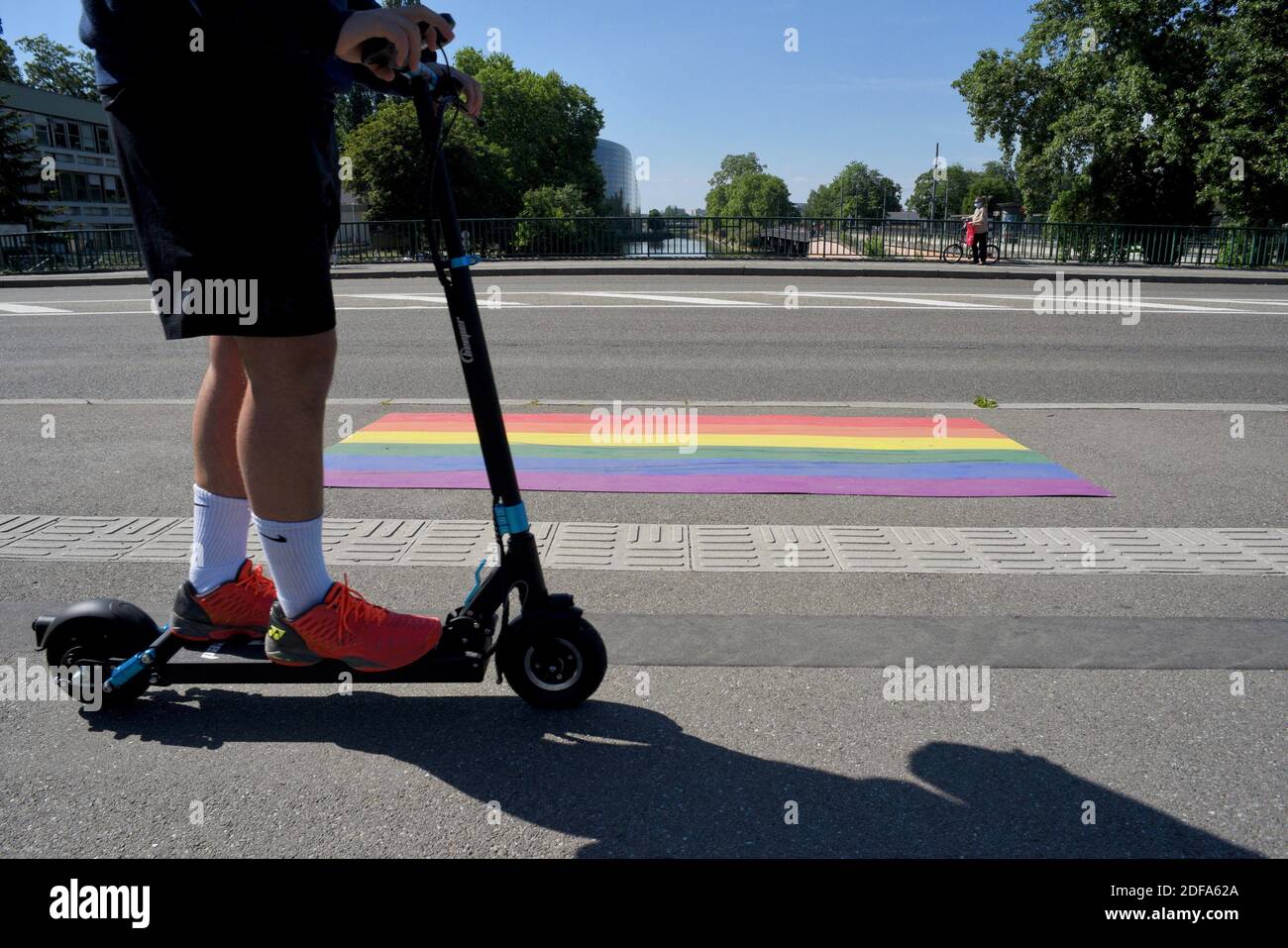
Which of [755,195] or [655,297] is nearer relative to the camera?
[655,297]

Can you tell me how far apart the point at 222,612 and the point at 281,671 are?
0.33 m

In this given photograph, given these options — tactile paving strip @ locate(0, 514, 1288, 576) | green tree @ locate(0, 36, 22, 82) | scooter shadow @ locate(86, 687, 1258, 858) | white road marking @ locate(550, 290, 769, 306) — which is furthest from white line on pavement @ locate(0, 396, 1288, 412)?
green tree @ locate(0, 36, 22, 82)

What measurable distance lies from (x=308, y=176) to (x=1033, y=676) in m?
2.52

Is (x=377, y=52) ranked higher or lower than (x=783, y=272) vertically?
lower

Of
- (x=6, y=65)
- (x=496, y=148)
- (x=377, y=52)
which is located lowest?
(x=377, y=52)

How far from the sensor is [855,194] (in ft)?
455

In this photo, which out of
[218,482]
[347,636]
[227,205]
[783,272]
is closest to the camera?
[227,205]

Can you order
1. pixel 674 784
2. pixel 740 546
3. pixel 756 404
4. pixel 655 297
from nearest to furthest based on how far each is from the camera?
pixel 674 784
pixel 740 546
pixel 756 404
pixel 655 297

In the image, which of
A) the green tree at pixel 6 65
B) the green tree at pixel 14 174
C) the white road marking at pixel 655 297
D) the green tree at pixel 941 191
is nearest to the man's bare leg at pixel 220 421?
the white road marking at pixel 655 297

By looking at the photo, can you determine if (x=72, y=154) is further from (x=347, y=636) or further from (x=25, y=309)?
(x=347, y=636)

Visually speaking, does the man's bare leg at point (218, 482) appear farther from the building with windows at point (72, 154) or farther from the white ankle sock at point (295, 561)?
the building with windows at point (72, 154)

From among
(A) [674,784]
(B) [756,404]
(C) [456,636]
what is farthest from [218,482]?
(B) [756,404]

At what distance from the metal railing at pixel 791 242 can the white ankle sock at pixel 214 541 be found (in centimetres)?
2289
